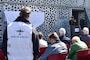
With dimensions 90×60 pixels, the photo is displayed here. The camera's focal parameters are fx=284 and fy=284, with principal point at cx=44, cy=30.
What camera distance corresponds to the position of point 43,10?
16656 millimetres

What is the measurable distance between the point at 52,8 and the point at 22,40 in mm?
13013

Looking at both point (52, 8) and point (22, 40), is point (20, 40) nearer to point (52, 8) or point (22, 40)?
point (22, 40)

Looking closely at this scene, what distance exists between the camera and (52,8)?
1697cm

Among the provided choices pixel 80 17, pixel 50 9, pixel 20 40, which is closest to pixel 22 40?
pixel 20 40

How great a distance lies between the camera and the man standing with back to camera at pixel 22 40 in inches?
160

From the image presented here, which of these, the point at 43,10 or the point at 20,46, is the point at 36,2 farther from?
the point at 20,46

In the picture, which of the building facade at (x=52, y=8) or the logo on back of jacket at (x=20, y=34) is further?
the building facade at (x=52, y=8)

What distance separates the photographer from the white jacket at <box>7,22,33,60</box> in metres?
4.06

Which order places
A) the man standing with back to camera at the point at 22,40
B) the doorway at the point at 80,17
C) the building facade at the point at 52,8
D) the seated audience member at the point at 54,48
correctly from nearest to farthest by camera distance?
1. the man standing with back to camera at the point at 22,40
2. the seated audience member at the point at 54,48
3. the building facade at the point at 52,8
4. the doorway at the point at 80,17

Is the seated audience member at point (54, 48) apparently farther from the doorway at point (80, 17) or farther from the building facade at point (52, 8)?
the doorway at point (80, 17)

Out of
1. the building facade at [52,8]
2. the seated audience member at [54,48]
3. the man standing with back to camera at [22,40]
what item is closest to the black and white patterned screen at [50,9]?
the building facade at [52,8]

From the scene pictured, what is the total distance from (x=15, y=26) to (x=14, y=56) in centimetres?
43

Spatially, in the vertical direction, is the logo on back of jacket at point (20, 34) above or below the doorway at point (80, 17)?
above

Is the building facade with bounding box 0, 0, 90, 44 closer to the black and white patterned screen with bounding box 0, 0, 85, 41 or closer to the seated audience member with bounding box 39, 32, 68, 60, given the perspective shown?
the black and white patterned screen with bounding box 0, 0, 85, 41
